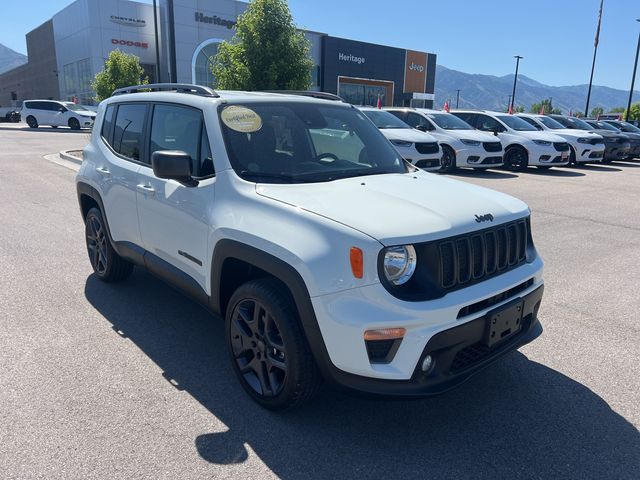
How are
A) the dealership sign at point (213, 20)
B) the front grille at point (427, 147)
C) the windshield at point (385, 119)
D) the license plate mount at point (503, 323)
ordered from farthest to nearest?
the dealership sign at point (213, 20), the windshield at point (385, 119), the front grille at point (427, 147), the license plate mount at point (503, 323)

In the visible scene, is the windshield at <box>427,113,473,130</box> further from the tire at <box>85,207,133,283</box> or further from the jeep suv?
the tire at <box>85,207,133,283</box>

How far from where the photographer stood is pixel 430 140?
13078 millimetres

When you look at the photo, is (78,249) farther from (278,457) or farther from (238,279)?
(278,457)

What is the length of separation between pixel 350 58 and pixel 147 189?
183 feet

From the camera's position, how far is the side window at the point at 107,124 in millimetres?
4684

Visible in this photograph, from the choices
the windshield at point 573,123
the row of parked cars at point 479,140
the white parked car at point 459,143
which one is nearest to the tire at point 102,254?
the row of parked cars at point 479,140

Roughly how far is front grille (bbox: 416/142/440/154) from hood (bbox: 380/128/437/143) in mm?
100

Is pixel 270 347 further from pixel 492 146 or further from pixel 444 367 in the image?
pixel 492 146

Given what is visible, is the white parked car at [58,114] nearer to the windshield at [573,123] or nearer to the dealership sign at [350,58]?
the windshield at [573,123]

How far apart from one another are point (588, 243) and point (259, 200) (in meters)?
5.76

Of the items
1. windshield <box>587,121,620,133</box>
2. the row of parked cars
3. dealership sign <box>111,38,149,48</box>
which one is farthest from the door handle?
dealership sign <box>111,38,149,48</box>

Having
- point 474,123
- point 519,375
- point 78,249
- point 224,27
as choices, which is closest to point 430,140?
point 474,123

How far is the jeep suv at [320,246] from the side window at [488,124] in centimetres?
1289

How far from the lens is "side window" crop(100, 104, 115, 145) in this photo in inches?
184
